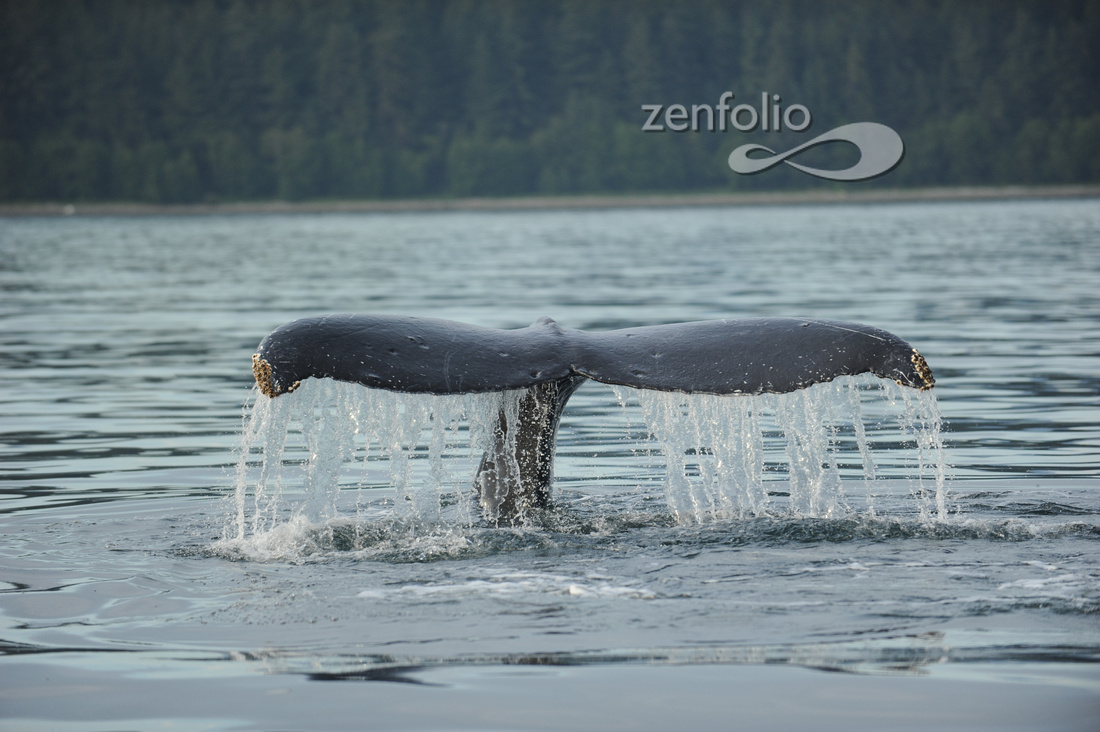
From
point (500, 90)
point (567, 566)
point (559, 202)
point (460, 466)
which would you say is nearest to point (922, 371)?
point (567, 566)

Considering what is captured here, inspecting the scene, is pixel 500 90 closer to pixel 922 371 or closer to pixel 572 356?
pixel 572 356

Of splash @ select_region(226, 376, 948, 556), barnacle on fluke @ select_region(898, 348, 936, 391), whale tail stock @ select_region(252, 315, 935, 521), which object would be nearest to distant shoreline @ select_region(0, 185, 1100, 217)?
splash @ select_region(226, 376, 948, 556)

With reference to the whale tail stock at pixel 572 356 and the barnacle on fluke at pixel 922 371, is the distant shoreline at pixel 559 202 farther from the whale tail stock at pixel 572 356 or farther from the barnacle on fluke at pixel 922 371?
the barnacle on fluke at pixel 922 371

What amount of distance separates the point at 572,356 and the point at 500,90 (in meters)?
128

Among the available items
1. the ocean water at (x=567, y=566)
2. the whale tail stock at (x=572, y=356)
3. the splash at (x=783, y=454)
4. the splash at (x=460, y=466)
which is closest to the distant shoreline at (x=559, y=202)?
the splash at (x=783, y=454)

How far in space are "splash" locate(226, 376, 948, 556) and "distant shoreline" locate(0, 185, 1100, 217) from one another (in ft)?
276

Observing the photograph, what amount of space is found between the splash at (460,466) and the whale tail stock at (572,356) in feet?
0.41

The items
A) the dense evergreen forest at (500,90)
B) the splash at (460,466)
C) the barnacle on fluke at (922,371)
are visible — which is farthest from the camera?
the dense evergreen forest at (500,90)

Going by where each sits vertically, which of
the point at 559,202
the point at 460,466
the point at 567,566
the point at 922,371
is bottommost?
the point at 567,566

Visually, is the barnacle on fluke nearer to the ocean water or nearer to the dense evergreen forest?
the ocean water

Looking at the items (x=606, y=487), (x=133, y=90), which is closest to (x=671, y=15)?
(x=133, y=90)

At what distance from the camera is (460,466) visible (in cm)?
982

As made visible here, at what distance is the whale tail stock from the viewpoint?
580 centimetres

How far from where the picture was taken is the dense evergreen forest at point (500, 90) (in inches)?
4304
